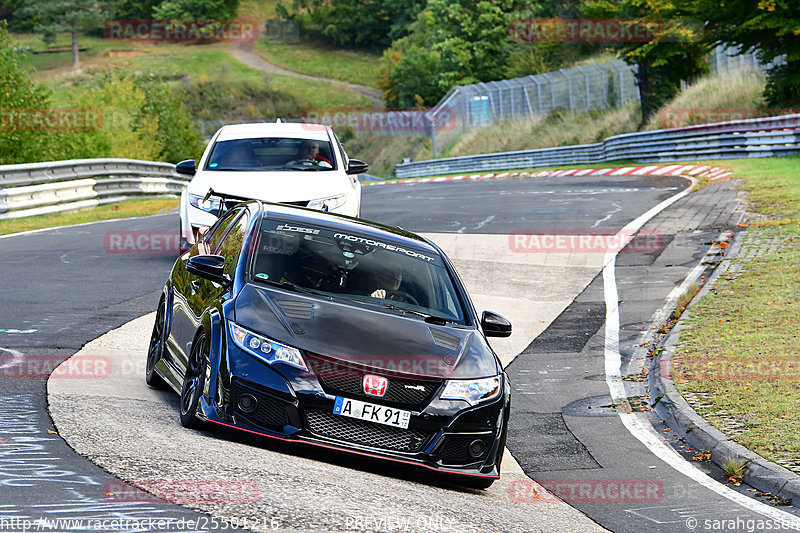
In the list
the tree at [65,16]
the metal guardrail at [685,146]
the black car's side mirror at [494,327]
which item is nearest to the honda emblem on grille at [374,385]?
the black car's side mirror at [494,327]

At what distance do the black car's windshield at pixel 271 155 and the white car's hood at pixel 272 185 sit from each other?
9.5 inches

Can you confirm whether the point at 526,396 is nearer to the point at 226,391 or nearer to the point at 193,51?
the point at 226,391

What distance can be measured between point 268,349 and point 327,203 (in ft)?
23.5

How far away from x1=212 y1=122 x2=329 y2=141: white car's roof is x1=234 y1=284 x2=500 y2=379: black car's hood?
803 centimetres

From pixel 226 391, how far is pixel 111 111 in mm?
35449

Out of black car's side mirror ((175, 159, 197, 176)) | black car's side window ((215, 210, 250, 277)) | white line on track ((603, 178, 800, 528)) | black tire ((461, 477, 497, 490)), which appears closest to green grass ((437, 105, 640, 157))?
white line on track ((603, 178, 800, 528))

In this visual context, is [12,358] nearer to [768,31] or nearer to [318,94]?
[768,31]

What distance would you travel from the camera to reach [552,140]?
171ft

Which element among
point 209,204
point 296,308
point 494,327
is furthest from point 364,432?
point 209,204

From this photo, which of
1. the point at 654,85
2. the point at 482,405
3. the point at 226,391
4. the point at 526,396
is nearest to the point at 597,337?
the point at 526,396

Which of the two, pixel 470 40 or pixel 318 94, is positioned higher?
pixel 470 40

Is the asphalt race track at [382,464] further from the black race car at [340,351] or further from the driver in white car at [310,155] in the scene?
the driver in white car at [310,155]

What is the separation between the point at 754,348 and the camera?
10898 millimetres

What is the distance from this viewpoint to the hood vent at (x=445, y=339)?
7.22 meters
